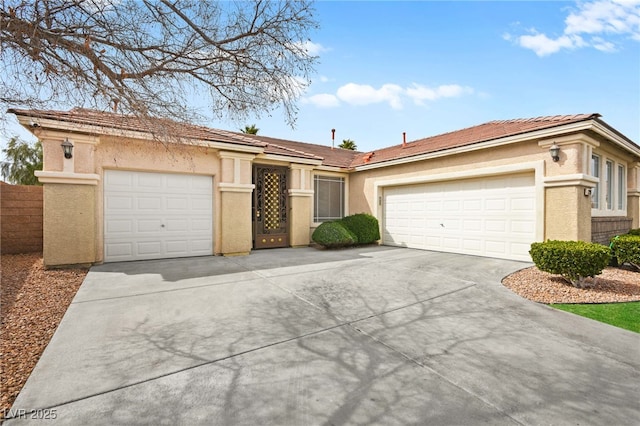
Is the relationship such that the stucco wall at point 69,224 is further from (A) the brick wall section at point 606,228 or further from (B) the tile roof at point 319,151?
(A) the brick wall section at point 606,228

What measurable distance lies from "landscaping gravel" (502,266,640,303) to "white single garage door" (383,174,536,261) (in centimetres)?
168

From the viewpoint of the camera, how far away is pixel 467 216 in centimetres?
943

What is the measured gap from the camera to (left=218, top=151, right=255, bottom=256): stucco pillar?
31.3ft

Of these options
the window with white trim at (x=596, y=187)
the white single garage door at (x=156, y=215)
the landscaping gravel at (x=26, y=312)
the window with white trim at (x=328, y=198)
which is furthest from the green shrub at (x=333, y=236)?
the window with white trim at (x=596, y=187)

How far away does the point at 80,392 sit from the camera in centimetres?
247

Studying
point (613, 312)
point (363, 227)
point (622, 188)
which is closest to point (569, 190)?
point (613, 312)

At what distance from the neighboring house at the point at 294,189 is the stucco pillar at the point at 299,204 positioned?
0.15 feet

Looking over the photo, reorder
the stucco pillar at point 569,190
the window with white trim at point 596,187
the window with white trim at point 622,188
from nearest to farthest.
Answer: the stucco pillar at point 569,190 → the window with white trim at point 596,187 → the window with white trim at point 622,188

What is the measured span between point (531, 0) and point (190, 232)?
430 inches

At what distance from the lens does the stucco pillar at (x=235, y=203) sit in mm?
9531

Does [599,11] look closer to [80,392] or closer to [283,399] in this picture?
[283,399]

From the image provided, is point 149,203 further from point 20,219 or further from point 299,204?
point 299,204

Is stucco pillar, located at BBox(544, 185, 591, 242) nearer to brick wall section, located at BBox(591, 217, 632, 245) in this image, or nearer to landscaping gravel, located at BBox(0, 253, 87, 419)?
brick wall section, located at BBox(591, 217, 632, 245)

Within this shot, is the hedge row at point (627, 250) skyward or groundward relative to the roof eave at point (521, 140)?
groundward
